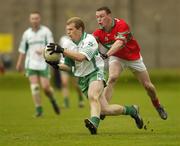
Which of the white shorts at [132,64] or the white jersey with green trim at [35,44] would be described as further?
the white jersey with green trim at [35,44]

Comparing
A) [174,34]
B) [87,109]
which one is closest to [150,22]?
[174,34]

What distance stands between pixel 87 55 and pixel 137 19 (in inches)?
1443

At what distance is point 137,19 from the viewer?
50.2 meters

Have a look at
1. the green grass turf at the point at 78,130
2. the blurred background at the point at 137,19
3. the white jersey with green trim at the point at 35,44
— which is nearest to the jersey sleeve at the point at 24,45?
the white jersey with green trim at the point at 35,44

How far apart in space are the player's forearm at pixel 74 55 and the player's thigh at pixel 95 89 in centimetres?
53

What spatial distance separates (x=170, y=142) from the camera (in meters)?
12.7

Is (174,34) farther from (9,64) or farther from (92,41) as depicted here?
(92,41)

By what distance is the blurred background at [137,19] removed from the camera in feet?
162

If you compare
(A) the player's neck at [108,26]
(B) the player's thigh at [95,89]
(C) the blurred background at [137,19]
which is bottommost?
(C) the blurred background at [137,19]

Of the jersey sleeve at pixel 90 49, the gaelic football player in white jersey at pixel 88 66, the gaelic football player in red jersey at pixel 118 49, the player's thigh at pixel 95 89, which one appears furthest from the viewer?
the gaelic football player in red jersey at pixel 118 49

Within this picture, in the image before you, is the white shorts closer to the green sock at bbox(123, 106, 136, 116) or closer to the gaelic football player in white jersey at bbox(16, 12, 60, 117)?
the green sock at bbox(123, 106, 136, 116)

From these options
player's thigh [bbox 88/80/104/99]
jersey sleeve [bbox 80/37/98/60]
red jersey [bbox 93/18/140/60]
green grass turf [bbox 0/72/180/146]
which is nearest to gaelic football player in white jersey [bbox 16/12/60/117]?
green grass turf [bbox 0/72/180/146]

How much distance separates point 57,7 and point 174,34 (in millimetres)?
7299

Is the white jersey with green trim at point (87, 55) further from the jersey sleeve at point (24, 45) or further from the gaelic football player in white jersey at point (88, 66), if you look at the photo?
the jersey sleeve at point (24, 45)
